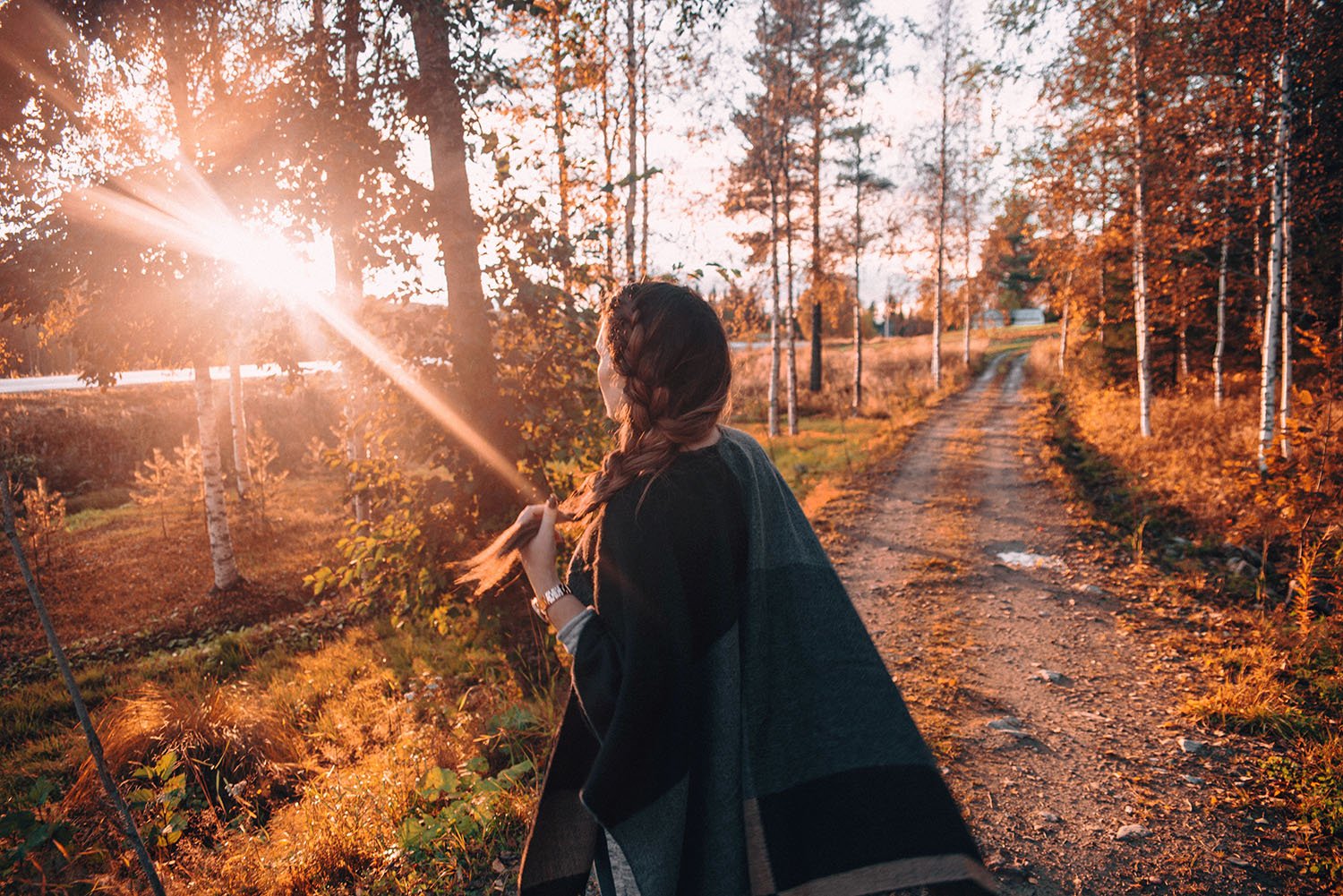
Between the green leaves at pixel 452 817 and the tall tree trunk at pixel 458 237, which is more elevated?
the tall tree trunk at pixel 458 237

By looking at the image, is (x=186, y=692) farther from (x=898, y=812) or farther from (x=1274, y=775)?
(x=1274, y=775)

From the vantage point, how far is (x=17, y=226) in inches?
162

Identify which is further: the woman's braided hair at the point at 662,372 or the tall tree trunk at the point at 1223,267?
the tall tree trunk at the point at 1223,267

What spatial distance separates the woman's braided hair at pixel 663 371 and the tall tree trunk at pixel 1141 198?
1167cm

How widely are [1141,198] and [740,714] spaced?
540 inches

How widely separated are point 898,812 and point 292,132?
5.25 metres

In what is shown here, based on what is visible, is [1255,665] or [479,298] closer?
[1255,665]

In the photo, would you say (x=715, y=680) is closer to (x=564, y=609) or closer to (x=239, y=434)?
(x=564, y=609)

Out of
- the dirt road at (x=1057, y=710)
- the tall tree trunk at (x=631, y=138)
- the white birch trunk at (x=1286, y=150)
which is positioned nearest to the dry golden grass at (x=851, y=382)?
the tall tree trunk at (x=631, y=138)

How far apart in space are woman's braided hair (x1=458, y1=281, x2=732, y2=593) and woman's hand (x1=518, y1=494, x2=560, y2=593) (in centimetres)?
20

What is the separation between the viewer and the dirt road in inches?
109

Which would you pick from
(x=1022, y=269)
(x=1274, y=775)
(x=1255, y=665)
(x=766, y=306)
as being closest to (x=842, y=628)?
(x=1274, y=775)

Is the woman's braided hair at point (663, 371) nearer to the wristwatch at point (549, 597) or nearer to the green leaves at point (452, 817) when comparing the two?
the wristwatch at point (549, 597)

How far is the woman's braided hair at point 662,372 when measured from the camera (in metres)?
1.53
